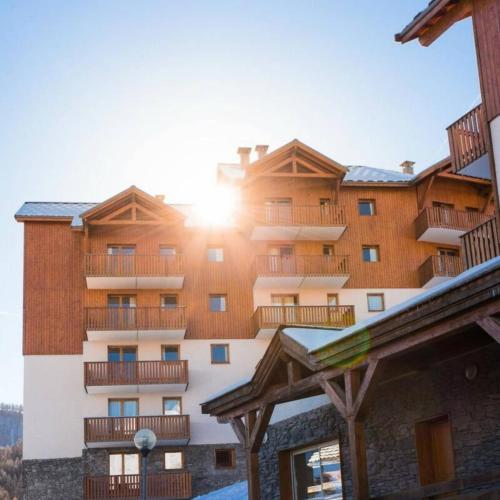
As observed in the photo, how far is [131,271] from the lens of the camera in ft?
136

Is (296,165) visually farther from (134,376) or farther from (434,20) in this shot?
(434,20)

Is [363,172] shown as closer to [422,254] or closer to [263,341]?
[422,254]

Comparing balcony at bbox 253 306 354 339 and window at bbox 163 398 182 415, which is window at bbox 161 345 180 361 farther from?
balcony at bbox 253 306 354 339

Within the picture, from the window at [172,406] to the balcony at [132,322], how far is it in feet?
9.17

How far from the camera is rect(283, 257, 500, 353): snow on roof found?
426 inches

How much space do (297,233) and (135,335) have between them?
325 inches

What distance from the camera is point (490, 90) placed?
1719 cm

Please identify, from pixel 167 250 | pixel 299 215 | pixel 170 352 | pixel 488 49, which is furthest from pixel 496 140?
pixel 167 250

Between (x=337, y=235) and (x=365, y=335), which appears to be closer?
(x=365, y=335)

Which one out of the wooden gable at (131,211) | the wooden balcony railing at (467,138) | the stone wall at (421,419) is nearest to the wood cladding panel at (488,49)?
the wooden balcony railing at (467,138)

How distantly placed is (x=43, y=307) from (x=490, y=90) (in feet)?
94.3

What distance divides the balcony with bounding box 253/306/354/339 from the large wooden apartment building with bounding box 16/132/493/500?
0.27 ft

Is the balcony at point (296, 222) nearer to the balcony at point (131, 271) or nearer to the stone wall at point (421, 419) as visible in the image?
the balcony at point (131, 271)

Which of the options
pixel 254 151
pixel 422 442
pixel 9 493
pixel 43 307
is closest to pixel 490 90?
pixel 422 442
